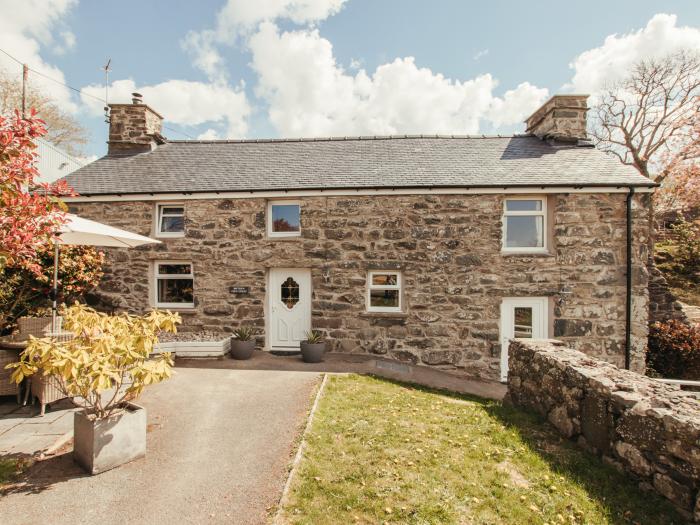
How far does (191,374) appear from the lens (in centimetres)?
736

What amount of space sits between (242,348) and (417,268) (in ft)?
16.1

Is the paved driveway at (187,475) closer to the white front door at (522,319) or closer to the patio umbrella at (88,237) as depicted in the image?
the patio umbrella at (88,237)

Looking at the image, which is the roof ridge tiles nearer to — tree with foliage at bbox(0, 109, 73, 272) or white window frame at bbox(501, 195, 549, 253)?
white window frame at bbox(501, 195, 549, 253)

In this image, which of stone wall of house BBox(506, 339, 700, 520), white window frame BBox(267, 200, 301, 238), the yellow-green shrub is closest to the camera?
stone wall of house BBox(506, 339, 700, 520)

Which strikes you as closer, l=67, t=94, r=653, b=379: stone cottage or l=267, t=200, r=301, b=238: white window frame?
l=67, t=94, r=653, b=379: stone cottage

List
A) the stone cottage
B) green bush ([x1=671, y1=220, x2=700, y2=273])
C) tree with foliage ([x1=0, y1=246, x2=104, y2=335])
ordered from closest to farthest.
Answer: tree with foliage ([x1=0, y1=246, x2=104, y2=335]) < the stone cottage < green bush ([x1=671, y1=220, x2=700, y2=273])

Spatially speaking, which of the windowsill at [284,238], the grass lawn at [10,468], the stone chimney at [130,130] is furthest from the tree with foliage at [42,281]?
the stone chimney at [130,130]

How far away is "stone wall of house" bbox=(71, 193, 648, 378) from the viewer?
932 centimetres

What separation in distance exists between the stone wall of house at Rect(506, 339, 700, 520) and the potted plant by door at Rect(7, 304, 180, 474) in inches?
194

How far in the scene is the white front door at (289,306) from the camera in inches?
394

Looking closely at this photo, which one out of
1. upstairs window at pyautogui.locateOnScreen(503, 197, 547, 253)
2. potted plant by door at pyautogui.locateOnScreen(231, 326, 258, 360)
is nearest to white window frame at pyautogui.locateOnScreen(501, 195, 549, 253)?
upstairs window at pyautogui.locateOnScreen(503, 197, 547, 253)

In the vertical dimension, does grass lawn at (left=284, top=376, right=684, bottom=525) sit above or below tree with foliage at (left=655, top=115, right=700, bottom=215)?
below

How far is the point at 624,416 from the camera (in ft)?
12.6

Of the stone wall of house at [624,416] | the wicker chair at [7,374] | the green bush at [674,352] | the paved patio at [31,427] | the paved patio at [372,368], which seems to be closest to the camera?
the stone wall of house at [624,416]
